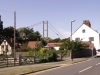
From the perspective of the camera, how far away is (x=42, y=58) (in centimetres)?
3662

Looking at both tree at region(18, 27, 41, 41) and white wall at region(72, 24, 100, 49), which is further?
tree at region(18, 27, 41, 41)

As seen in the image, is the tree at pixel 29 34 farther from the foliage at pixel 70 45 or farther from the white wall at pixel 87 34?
the foliage at pixel 70 45

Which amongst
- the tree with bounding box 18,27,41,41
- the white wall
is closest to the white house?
the white wall

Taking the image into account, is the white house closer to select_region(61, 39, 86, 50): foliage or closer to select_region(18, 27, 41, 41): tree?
select_region(61, 39, 86, 50): foliage

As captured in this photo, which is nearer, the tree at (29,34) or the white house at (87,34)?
the white house at (87,34)

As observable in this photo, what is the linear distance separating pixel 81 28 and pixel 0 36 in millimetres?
32760

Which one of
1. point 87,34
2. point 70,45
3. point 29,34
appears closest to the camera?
point 70,45

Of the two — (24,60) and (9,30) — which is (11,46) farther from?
(24,60)

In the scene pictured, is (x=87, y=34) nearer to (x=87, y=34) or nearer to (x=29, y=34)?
(x=87, y=34)

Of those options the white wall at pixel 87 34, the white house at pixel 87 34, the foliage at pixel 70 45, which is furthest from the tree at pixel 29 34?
the foliage at pixel 70 45

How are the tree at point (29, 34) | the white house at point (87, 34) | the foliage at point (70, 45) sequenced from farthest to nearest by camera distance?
the tree at point (29, 34), the white house at point (87, 34), the foliage at point (70, 45)

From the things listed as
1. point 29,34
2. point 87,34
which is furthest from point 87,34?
point 29,34

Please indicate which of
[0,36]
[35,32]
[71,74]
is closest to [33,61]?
[71,74]

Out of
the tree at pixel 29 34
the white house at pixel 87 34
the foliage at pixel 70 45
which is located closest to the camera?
the foliage at pixel 70 45
